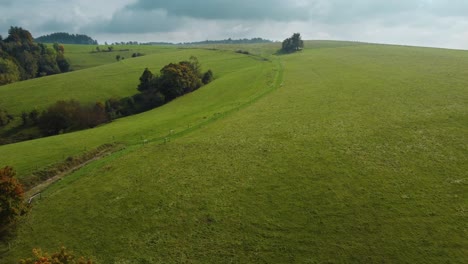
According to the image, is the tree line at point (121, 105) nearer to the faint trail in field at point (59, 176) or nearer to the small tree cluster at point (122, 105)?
the small tree cluster at point (122, 105)

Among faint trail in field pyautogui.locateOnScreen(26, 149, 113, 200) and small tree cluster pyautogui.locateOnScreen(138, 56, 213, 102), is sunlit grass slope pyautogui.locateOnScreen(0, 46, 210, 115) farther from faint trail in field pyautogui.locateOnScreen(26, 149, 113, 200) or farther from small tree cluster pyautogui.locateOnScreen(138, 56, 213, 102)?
faint trail in field pyautogui.locateOnScreen(26, 149, 113, 200)

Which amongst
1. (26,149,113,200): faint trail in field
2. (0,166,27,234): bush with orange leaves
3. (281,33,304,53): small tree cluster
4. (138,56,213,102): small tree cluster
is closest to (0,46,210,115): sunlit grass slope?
(138,56,213,102): small tree cluster

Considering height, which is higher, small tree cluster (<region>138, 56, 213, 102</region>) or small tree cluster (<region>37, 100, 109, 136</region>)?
small tree cluster (<region>138, 56, 213, 102</region>)

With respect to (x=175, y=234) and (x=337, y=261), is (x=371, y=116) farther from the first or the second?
(x=175, y=234)

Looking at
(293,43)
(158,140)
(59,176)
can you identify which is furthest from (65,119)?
(293,43)

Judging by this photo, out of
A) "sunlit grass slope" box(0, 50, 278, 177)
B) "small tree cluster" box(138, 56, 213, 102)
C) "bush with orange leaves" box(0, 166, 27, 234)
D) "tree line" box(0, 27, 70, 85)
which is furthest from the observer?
"tree line" box(0, 27, 70, 85)

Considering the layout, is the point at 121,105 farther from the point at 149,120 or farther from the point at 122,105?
the point at 149,120

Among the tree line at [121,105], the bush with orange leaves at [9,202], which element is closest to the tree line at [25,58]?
the tree line at [121,105]
